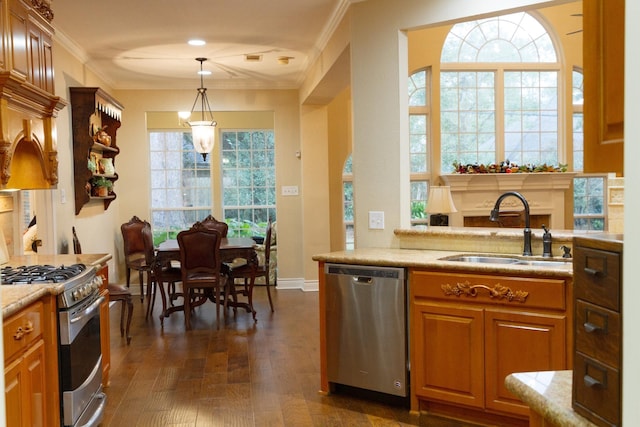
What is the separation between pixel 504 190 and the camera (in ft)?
28.2

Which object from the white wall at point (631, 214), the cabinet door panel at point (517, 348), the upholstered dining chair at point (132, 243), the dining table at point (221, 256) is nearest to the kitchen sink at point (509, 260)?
the cabinet door panel at point (517, 348)

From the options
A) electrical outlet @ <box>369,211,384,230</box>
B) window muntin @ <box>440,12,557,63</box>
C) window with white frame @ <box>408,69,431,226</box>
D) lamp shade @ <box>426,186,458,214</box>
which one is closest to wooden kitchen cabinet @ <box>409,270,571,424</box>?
electrical outlet @ <box>369,211,384,230</box>

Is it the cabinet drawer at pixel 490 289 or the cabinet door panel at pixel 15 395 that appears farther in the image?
the cabinet drawer at pixel 490 289

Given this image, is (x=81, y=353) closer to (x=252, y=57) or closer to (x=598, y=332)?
(x=598, y=332)

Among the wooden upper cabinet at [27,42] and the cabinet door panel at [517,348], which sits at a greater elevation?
the wooden upper cabinet at [27,42]

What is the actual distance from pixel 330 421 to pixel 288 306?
3.53 metres

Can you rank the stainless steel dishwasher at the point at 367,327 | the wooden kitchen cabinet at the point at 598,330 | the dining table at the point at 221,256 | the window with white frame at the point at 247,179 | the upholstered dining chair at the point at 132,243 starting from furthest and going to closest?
the window with white frame at the point at 247,179, the upholstered dining chair at the point at 132,243, the dining table at the point at 221,256, the stainless steel dishwasher at the point at 367,327, the wooden kitchen cabinet at the point at 598,330

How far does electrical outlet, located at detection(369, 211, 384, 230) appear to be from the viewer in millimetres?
4270

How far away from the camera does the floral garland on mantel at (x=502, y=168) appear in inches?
334

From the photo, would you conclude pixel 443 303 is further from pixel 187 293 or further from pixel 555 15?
pixel 555 15

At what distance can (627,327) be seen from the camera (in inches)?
30.2

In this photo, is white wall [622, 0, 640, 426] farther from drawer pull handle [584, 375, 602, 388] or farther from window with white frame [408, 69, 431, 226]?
window with white frame [408, 69, 431, 226]

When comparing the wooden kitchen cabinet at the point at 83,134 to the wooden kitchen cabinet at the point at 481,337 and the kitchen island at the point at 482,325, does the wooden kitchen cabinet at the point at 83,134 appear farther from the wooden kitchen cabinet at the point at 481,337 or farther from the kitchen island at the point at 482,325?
the wooden kitchen cabinet at the point at 481,337

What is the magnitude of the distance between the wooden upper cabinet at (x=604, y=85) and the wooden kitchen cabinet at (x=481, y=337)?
202cm
